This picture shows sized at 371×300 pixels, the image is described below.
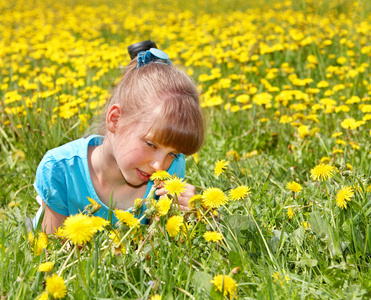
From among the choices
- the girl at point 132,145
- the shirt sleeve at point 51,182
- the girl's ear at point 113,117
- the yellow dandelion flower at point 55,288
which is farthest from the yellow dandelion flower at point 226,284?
the shirt sleeve at point 51,182

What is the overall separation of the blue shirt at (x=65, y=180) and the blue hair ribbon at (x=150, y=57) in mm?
463

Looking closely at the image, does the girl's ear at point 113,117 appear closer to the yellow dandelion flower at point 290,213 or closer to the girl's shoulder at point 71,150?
the girl's shoulder at point 71,150

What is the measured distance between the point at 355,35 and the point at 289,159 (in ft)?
9.20

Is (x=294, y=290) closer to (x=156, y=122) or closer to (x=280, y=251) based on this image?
(x=280, y=251)

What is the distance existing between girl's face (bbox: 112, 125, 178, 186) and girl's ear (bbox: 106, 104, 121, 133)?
9 cm

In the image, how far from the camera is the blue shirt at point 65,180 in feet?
6.43

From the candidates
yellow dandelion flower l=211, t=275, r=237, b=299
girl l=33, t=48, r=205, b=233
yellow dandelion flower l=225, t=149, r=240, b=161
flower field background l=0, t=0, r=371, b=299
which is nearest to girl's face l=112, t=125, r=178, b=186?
girl l=33, t=48, r=205, b=233

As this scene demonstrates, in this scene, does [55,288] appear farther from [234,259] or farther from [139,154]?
[139,154]

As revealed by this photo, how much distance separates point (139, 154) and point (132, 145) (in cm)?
5

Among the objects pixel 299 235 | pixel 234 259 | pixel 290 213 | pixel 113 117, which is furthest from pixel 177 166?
pixel 234 259

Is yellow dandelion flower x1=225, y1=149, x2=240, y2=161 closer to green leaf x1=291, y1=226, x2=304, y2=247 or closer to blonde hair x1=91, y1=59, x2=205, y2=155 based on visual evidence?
blonde hair x1=91, y1=59, x2=205, y2=155

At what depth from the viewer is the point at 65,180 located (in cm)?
203

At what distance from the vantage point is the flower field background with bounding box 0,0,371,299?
130 centimetres

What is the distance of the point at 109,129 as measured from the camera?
6.17 feet
